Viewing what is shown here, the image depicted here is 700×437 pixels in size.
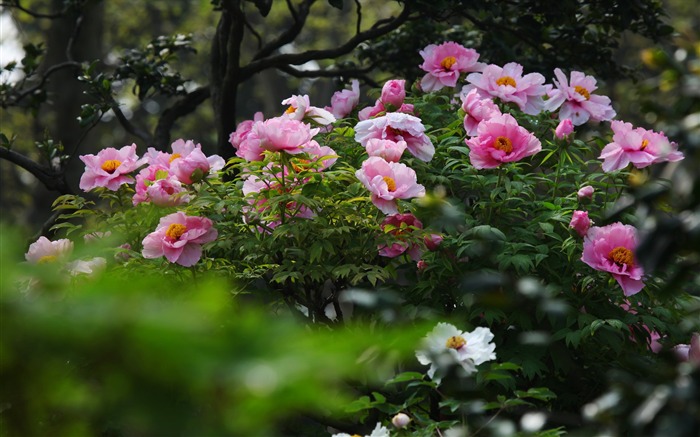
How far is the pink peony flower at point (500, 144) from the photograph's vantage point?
285cm

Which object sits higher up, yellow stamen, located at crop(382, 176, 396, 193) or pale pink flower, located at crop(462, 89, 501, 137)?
yellow stamen, located at crop(382, 176, 396, 193)

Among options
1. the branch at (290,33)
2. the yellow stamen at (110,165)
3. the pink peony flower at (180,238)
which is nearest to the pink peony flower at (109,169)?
the yellow stamen at (110,165)

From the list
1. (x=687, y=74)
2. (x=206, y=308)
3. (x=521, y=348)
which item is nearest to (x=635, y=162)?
(x=521, y=348)

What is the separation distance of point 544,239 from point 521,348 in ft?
1.50

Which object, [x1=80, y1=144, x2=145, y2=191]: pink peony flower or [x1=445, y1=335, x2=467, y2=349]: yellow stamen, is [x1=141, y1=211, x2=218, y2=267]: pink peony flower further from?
[x1=445, y1=335, x2=467, y2=349]: yellow stamen

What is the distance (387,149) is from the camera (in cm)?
282

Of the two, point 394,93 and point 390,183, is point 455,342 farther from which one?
point 394,93

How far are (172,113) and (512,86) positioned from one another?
2.46 m

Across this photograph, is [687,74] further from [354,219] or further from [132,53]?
[132,53]

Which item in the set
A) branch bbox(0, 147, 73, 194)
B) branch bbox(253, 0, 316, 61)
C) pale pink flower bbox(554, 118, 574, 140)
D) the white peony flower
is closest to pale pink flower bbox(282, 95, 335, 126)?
pale pink flower bbox(554, 118, 574, 140)

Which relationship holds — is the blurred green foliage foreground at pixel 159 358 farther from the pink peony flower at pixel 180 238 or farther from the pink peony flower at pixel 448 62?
the pink peony flower at pixel 448 62

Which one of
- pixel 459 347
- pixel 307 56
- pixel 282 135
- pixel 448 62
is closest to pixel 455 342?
pixel 459 347

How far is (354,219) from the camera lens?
276 centimetres

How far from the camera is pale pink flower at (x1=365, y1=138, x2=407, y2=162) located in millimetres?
2809
